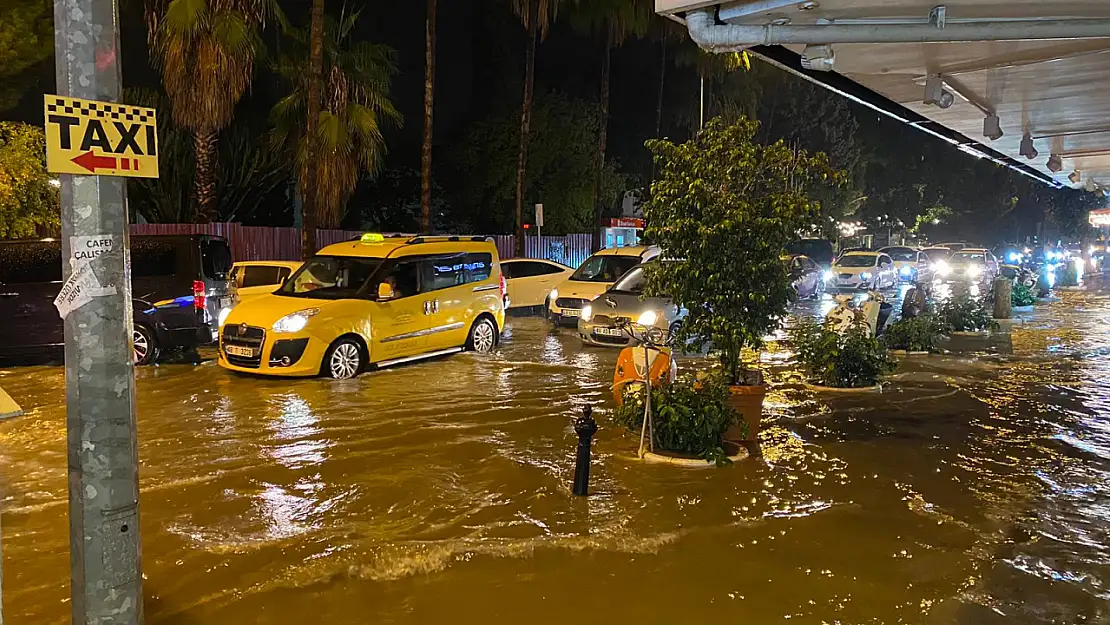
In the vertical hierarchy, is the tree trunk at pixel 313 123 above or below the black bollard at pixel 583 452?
above

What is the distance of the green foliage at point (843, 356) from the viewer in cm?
1102

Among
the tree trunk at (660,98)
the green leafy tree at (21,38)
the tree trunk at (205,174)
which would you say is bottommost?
the tree trunk at (205,174)

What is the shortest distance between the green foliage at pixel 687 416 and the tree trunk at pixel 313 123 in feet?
33.8

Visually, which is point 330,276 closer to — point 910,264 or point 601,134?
point 601,134

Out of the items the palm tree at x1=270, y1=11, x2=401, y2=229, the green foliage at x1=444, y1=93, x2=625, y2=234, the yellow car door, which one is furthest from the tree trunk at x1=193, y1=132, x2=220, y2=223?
the green foliage at x1=444, y1=93, x2=625, y2=234

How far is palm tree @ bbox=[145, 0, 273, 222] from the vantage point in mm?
15750

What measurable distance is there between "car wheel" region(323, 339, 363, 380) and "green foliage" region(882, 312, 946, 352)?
8878mm

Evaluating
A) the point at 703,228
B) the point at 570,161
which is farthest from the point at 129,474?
the point at 570,161

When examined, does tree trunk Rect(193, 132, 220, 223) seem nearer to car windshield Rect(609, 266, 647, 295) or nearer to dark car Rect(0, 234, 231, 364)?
dark car Rect(0, 234, 231, 364)

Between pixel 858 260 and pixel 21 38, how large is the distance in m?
22.7

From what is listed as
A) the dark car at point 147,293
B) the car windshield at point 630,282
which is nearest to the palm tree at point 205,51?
the dark car at point 147,293

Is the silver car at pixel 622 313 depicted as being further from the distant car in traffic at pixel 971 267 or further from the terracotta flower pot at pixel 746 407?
the distant car in traffic at pixel 971 267

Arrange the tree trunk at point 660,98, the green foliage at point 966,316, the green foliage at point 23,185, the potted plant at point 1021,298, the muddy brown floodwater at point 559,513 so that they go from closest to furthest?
the muddy brown floodwater at point 559,513
the green foliage at point 23,185
the green foliage at point 966,316
the potted plant at point 1021,298
the tree trunk at point 660,98

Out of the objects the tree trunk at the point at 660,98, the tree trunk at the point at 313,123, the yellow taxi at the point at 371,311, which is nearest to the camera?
the yellow taxi at the point at 371,311
